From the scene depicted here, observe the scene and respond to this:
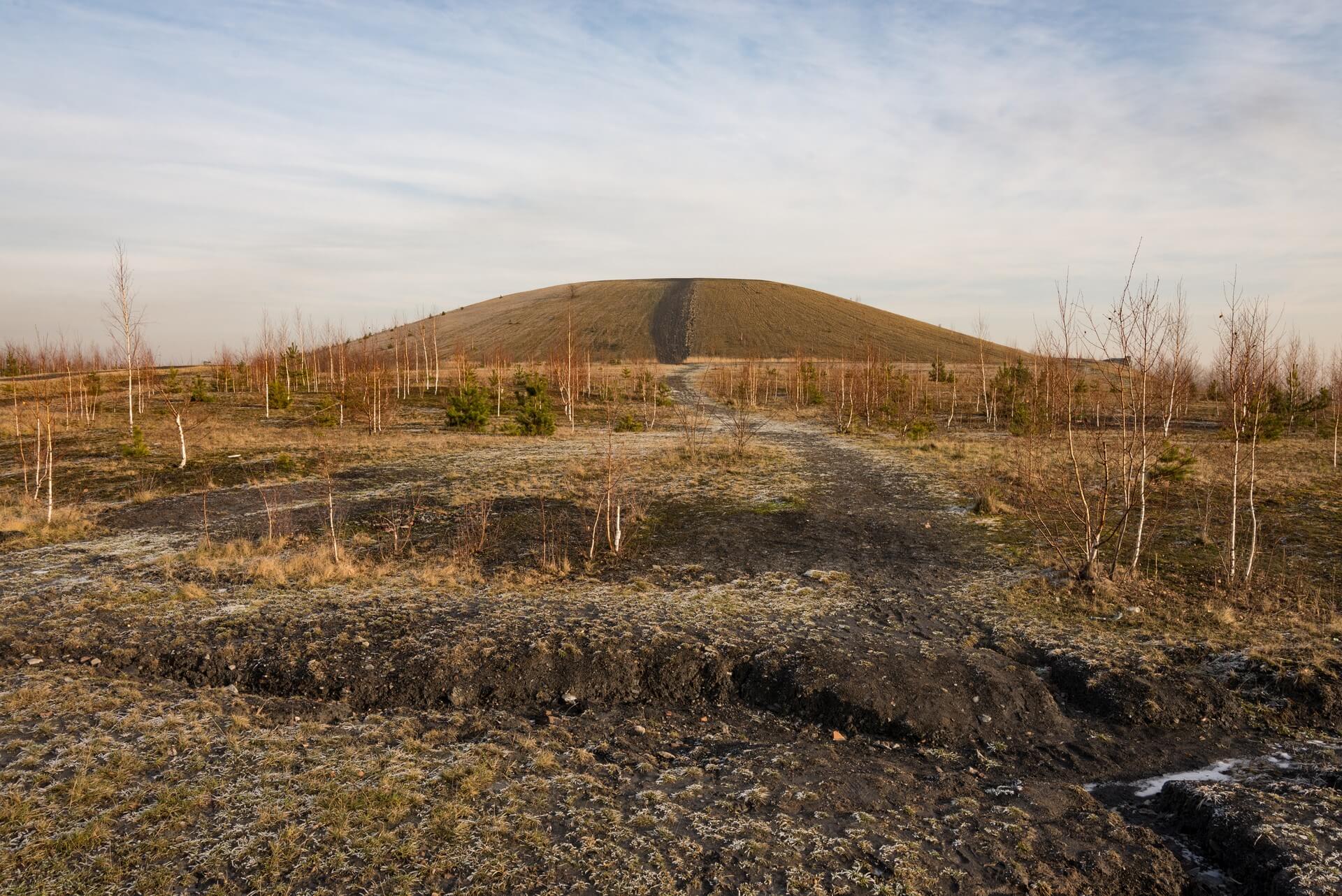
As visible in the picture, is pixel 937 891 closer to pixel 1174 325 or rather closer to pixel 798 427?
pixel 1174 325

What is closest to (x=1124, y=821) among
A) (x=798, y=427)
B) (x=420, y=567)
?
(x=420, y=567)

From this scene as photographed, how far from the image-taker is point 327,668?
9.03 metres

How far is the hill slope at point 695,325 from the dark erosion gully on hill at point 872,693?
77.4m

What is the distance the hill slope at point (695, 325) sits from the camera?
97.4m

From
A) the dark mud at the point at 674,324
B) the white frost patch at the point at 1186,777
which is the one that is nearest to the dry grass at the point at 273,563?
the white frost patch at the point at 1186,777

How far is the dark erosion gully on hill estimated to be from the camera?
5691 mm

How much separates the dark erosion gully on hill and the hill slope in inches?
3049

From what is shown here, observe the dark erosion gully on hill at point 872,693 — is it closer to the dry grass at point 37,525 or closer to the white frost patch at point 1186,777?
the white frost patch at point 1186,777

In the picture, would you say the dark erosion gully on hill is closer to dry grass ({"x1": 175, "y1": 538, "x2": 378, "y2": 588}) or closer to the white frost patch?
the white frost patch

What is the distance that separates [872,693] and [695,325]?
101206 millimetres

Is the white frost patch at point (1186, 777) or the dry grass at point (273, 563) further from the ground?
the dry grass at point (273, 563)

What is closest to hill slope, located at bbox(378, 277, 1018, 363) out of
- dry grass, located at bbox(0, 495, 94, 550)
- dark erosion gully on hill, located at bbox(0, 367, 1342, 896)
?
dry grass, located at bbox(0, 495, 94, 550)

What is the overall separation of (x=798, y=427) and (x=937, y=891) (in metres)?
34.9

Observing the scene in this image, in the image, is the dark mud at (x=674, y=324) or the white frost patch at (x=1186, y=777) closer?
the white frost patch at (x=1186, y=777)
